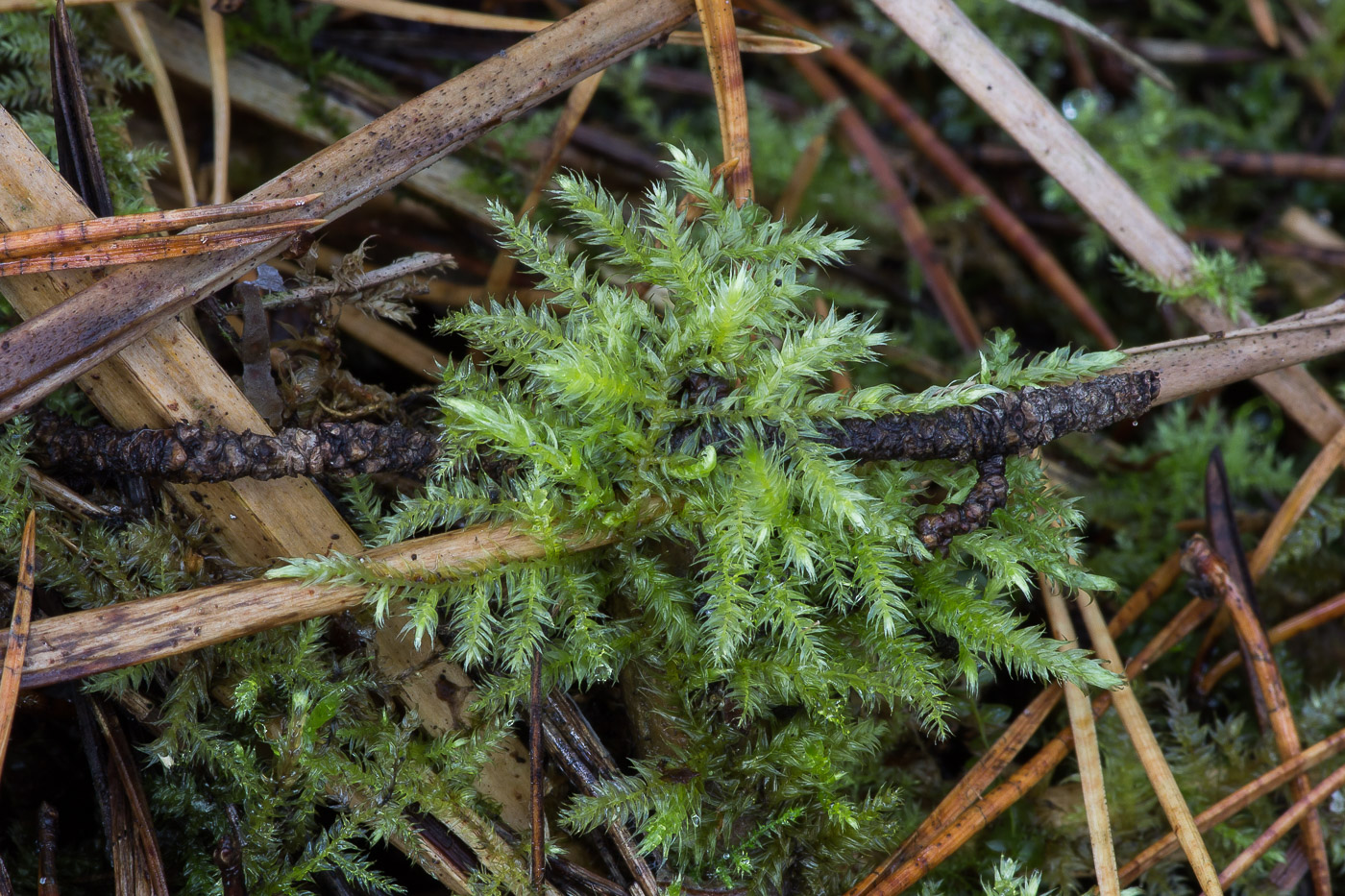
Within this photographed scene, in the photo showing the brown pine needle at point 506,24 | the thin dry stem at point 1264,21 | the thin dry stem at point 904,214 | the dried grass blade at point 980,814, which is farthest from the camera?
the thin dry stem at point 1264,21

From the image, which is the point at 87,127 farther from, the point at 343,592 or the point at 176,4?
the point at 343,592

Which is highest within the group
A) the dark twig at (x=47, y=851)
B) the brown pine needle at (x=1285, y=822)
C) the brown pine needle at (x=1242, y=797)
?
the dark twig at (x=47, y=851)

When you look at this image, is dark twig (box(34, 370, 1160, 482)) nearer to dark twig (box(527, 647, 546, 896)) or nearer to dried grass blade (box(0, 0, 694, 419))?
dried grass blade (box(0, 0, 694, 419))

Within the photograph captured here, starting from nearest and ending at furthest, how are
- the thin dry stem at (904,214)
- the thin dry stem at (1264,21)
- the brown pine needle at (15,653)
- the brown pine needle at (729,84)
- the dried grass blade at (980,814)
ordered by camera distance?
1. the brown pine needle at (15,653)
2. the dried grass blade at (980,814)
3. the brown pine needle at (729,84)
4. the thin dry stem at (904,214)
5. the thin dry stem at (1264,21)

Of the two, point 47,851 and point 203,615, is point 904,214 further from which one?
point 47,851

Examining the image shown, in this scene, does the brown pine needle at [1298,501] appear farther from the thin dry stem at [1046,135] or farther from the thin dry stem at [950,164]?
the thin dry stem at [950,164]

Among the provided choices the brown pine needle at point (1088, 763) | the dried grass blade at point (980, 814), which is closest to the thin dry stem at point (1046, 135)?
the brown pine needle at point (1088, 763)

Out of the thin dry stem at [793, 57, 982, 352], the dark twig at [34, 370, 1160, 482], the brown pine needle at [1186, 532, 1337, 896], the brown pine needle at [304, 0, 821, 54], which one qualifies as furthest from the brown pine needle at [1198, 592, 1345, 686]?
the brown pine needle at [304, 0, 821, 54]
